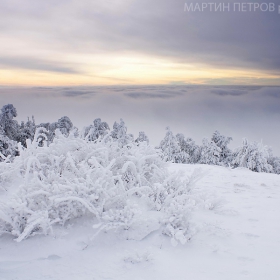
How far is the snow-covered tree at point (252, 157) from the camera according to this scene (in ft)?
78.7

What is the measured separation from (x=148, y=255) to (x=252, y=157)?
23590mm

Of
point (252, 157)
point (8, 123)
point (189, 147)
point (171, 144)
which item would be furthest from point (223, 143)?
point (8, 123)

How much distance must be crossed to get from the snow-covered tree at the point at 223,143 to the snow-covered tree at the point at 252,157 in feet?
17.4

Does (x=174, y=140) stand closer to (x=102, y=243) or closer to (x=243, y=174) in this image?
(x=243, y=174)

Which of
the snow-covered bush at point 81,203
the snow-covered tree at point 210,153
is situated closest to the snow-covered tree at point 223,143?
the snow-covered tree at point 210,153

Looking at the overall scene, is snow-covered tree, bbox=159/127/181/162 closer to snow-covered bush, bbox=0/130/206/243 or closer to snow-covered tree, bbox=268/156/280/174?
snow-covered tree, bbox=268/156/280/174

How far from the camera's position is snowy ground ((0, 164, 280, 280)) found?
275 cm

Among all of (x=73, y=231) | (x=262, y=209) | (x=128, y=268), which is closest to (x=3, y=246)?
(x=73, y=231)

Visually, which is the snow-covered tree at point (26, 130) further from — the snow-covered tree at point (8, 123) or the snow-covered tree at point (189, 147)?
the snow-covered tree at point (189, 147)

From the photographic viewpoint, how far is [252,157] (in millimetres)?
24500

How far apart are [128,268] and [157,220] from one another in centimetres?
90

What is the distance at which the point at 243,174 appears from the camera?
26.8 ft

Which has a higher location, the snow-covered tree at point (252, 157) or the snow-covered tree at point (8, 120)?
the snow-covered tree at point (8, 120)

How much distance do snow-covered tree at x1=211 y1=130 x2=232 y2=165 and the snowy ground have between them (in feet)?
91.0
